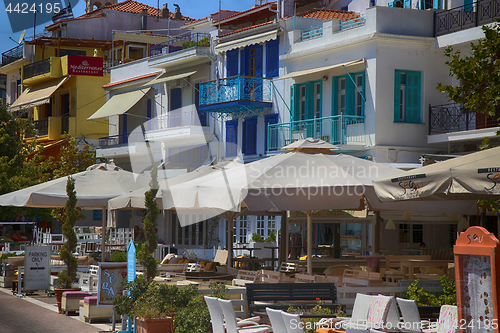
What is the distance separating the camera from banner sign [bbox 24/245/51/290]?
17266 millimetres

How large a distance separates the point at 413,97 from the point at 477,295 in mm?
16536

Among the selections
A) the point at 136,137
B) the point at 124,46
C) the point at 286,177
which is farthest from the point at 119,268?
the point at 124,46

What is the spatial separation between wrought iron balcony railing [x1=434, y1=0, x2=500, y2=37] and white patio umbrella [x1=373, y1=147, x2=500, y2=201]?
1283 cm

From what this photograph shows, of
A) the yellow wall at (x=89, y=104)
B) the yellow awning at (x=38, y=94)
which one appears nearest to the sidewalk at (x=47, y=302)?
the yellow wall at (x=89, y=104)

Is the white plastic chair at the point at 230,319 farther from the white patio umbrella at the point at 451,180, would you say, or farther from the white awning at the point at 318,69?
the white awning at the point at 318,69

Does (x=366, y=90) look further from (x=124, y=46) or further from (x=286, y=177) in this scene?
(x=124, y=46)

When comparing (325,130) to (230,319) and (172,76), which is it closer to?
(172,76)

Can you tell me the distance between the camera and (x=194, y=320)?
10.0 metres

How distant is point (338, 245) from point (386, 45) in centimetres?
729

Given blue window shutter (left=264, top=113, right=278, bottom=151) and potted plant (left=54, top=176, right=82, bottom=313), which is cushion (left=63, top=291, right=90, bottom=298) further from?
blue window shutter (left=264, top=113, right=278, bottom=151)

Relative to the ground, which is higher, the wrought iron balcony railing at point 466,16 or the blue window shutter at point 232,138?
the wrought iron balcony railing at point 466,16

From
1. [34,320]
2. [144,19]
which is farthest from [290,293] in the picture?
[144,19]

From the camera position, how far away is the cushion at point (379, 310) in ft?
28.7

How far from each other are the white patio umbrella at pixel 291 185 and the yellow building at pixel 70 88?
28.2 meters
